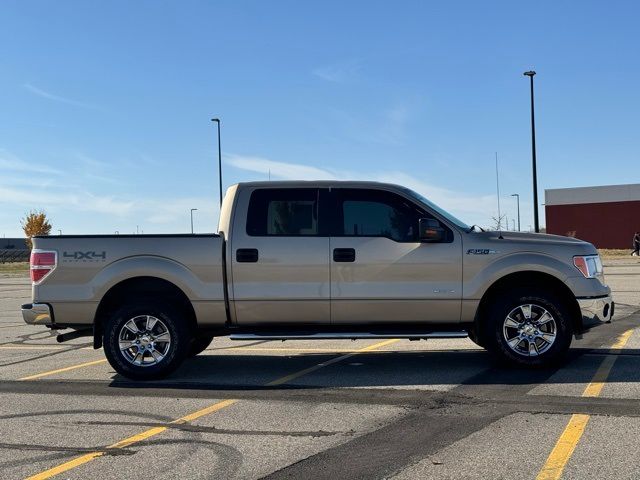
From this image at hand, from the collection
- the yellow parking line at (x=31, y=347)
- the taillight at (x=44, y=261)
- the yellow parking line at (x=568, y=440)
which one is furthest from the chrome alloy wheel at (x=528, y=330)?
the yellow parking line at (x=31, y=347)

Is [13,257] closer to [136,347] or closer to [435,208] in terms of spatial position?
[136,347]

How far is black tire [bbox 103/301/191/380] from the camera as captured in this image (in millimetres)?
7137

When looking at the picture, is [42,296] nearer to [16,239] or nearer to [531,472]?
[531,472]

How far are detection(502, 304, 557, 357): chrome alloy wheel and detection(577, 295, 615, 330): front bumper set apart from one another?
1.08 ft

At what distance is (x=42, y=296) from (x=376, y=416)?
12.9 ft

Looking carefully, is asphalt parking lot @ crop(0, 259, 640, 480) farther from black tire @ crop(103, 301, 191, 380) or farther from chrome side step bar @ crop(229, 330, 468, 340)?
chrome side step bar @ crop(229, 330, 468, 340)

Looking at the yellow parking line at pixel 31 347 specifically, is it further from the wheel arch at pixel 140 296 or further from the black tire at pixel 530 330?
the black tire at pixel 530 330

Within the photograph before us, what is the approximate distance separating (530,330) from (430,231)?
1.51 meters

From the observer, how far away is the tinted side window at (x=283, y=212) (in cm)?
727

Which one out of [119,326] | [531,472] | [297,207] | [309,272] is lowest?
[531,472]

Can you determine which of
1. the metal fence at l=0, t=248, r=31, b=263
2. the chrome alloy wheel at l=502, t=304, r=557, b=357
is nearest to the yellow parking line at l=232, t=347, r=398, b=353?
the chrome alloy wheel at l=502, t=304, r=557, b=357

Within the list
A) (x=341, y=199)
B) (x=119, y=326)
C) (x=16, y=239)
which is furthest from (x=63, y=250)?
(x=16, y=239)

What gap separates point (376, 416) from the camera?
17.8 ft

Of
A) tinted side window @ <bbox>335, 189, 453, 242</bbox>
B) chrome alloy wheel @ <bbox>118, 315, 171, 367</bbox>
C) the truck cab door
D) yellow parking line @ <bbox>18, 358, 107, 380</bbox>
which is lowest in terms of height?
yellow parking line @ <bbox>18, 358, 107, 380</bbox>
